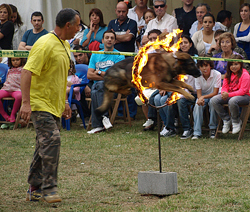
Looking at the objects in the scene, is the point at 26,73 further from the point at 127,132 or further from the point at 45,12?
the point at 45,12

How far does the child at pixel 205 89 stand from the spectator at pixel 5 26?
15.3 ft

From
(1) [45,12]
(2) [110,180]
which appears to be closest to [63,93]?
(2) [110,180]

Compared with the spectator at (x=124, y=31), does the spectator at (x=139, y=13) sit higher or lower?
higher

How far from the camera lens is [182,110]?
25.5 ft

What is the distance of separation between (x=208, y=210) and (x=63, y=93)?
1839mm

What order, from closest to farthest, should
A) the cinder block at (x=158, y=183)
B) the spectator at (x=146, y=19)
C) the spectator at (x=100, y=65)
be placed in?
the cinder block at (x=158, y=183)
the spectator at (x=100, y=65)
the spectator at (x=146, y=19)

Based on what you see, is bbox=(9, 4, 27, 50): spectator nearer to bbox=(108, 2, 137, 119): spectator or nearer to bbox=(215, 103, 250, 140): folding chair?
bbox=(108, 2, 137, 119): spectator

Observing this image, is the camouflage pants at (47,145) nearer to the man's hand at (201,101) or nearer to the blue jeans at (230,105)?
the man's hand at (201,101)

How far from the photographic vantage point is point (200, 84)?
25.4ft

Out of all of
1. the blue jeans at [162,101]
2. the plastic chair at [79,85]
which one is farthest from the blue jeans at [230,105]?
the plastic chair at [79,85]

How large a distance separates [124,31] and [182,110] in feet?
8.38

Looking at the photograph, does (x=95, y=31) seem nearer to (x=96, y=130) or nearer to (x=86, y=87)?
(x=86, y=87)

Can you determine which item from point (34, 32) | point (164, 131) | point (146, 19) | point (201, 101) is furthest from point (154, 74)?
point (34, 32)

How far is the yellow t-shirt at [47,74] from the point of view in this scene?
13.3 feet
